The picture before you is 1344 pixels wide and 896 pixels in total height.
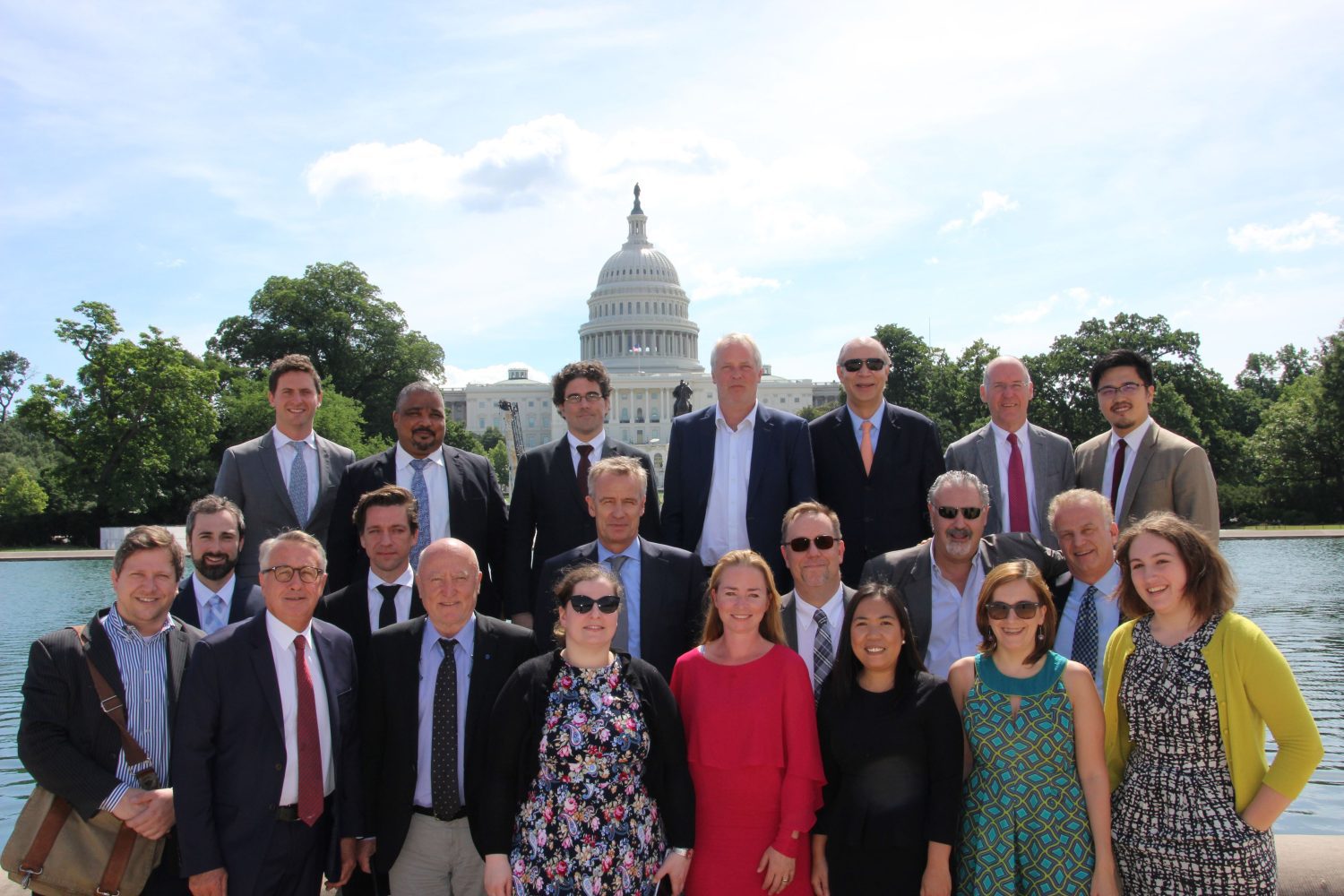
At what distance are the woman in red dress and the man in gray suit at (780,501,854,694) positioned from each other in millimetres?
564

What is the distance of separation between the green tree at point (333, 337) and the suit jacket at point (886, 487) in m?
46.7

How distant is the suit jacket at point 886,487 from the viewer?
611 cm

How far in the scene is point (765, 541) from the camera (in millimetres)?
5895

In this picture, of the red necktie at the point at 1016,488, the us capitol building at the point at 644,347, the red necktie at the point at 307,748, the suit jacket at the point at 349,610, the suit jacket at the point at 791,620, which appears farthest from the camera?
the us capitol building at the point at 644,347

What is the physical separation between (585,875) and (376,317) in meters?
52.3

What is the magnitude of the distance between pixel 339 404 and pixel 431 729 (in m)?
41.3

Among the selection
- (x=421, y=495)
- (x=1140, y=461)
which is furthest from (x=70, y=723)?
Answer: (x=1140, y=461)

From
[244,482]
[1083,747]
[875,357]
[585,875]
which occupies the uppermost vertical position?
[875,357]

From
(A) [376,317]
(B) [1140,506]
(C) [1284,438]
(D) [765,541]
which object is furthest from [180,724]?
(A) [376,317]

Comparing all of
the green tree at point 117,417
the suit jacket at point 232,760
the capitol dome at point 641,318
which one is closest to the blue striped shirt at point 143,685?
the suit jacket at point 232,760

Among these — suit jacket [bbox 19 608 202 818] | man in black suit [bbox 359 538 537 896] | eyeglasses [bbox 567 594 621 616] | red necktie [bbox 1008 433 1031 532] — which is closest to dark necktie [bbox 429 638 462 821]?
man in black suit [bbox 359 538 537 896]

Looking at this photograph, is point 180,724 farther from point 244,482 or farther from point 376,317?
point 376,317

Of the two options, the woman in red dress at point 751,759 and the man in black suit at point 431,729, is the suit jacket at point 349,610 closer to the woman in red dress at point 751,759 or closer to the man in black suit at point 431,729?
the man in black suit at point 431,729

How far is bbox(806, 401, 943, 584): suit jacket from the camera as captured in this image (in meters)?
6.11
